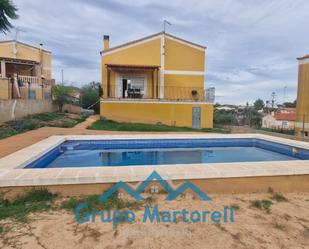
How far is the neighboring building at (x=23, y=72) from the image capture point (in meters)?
13.4

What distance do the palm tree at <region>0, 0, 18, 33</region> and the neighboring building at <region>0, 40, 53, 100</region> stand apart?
2681 millimetres

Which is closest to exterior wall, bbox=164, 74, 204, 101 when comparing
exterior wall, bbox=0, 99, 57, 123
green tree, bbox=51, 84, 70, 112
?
green tree, bbox=51, 84, 70, 112


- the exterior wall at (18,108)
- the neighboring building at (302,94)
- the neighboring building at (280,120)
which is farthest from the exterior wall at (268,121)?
the exterior wall at (18,108)

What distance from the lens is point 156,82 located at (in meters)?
18.9

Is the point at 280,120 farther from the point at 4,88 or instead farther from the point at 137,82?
the point at 4,88

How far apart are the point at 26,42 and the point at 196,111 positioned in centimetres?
2074

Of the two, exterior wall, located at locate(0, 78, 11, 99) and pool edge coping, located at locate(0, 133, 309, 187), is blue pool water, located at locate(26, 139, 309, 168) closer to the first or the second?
pool edge coping, located at locate(0, 133, 309, 187)

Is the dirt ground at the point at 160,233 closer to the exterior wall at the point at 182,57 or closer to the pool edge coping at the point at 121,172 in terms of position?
the pool edge coping at the point at 121,172

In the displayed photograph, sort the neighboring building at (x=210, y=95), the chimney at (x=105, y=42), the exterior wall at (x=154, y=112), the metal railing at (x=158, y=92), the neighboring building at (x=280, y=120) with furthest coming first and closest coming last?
the neighboring building at (x=280, y=120), the chimney at (x=105, y=42), the metal railing at (x=158, y=92), the neighboring building at (x=210, y=95), the exterior wall at (x=154, y=112)

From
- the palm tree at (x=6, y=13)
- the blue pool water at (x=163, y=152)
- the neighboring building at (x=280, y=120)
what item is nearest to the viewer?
the blue pool water at (x=163, y=152)

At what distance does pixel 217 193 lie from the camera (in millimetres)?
3969

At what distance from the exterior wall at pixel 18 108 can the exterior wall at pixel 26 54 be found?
33.9 ft

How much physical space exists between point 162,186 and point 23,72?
780 inches

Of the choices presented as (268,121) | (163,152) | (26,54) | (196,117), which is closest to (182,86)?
(196,117)
